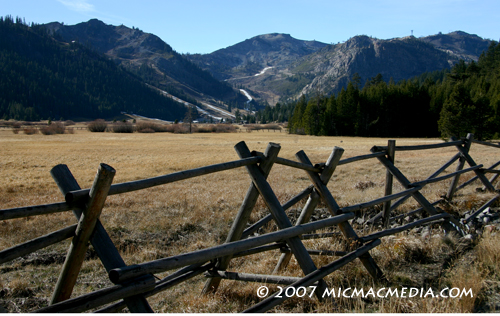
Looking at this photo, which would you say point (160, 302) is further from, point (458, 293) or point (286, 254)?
point (458, 293)

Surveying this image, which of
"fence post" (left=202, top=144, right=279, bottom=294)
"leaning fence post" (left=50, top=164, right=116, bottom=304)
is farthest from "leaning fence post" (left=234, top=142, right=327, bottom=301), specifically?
"leaning fence post" (left=50, top=164, right=116, bottom=304)

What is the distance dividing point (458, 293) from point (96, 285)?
17.8 ft

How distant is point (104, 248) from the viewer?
2.92 metres

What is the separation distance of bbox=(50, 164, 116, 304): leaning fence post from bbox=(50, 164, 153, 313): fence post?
3.9 inches

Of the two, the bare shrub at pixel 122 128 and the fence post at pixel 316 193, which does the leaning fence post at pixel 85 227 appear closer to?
the fence post at pixel 316 193

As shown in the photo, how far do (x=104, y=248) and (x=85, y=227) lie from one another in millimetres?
264

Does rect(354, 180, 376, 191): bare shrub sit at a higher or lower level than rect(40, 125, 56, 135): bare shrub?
higher

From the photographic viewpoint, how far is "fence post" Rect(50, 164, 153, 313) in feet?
9.02

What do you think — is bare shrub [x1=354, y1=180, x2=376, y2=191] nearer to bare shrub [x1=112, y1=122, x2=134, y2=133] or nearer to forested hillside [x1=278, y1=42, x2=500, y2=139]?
forested hillside [x1=278, y1=42, x2=500, y2=139]

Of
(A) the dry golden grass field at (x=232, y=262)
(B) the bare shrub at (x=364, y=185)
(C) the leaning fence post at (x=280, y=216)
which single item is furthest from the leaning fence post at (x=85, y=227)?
(B) the bare shrub at (x=364, y=185)

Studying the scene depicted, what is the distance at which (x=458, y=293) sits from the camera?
379cm

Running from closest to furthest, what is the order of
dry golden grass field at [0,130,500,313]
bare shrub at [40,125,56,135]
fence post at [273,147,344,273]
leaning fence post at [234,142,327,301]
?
leaning fence post at [234,142,327,301]
dry golden grass field at [0,130,500,313]
fence post at [273,147,344,273]
bare shrub at [40,125,56,135]

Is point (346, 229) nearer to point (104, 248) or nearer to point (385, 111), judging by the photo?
point (104, 248)

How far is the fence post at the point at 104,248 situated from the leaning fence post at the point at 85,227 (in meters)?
0.10
